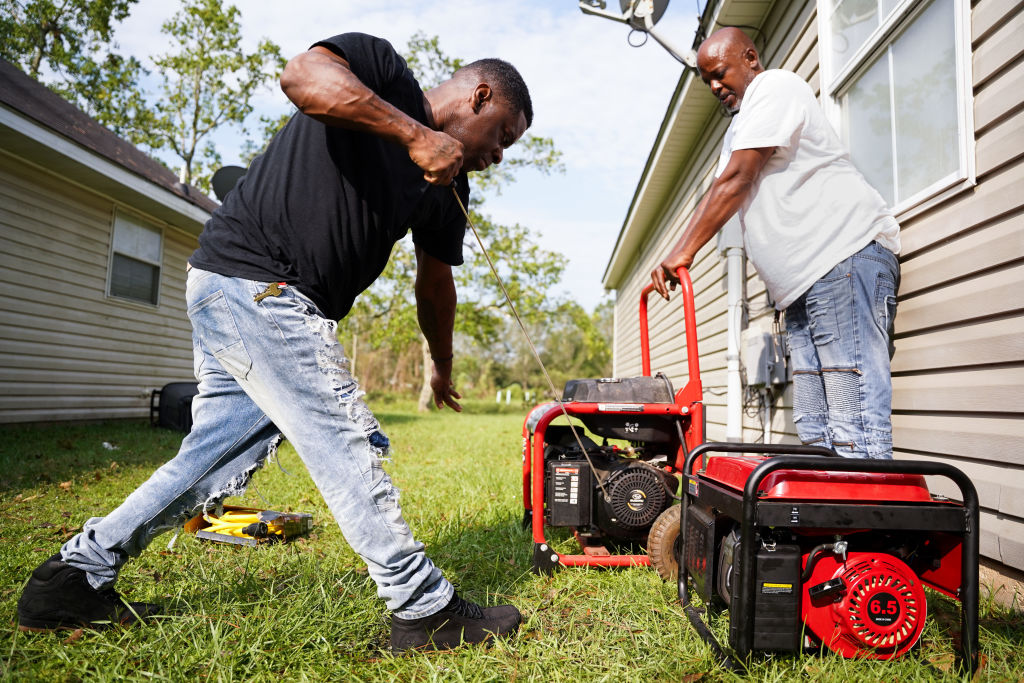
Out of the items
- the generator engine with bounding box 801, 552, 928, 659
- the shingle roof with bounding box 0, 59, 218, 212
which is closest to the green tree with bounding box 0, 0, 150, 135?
the shingle roof with bounding box 0, 59, 218, 212

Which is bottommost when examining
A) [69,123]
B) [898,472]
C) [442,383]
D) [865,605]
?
Result: [865,605]

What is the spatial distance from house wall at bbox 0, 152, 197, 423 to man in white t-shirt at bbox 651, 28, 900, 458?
8.16 m

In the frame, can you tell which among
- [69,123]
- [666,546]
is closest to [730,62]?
[666,546]

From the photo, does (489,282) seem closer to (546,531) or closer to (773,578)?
(546,531)

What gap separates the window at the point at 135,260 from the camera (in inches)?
376

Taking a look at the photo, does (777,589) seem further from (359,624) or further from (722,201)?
(722,201)

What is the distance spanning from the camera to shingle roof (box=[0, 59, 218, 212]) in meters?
7.07

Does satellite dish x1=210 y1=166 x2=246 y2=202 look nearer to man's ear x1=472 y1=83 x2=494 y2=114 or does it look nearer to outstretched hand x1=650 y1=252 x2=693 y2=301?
outstretched hand x1=650 y1=252 x2=693 y2=301

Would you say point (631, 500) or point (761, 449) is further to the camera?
point (631, 500)

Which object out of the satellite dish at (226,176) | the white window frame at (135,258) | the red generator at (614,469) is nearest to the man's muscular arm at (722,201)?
the red generator at (614,469)

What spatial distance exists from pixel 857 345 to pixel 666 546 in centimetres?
110

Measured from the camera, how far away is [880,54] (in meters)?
3.51

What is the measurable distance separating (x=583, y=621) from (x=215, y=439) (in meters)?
1.40

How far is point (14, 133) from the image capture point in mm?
6824
